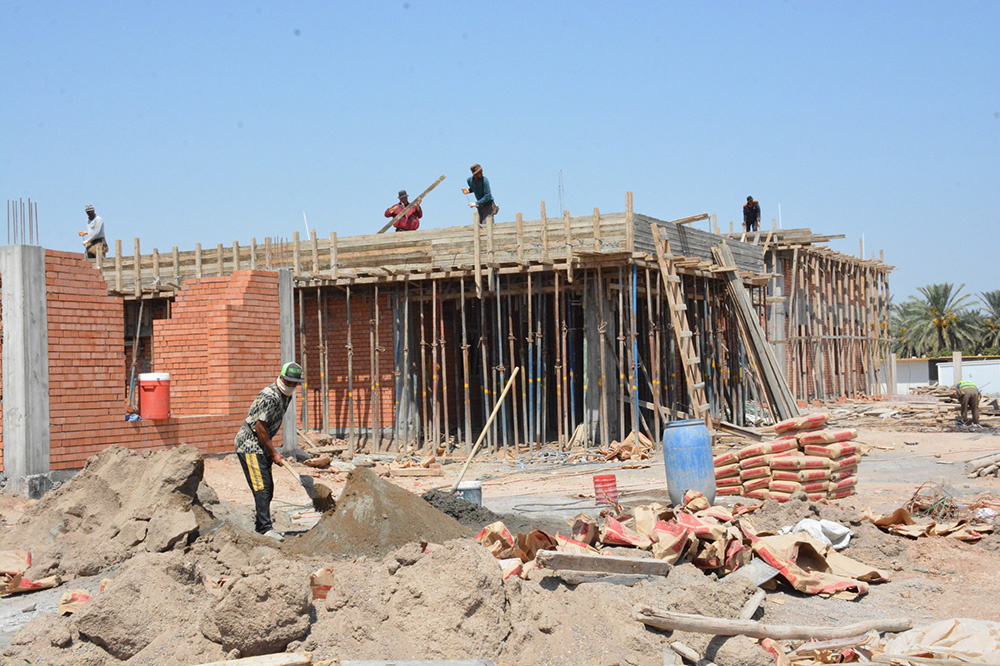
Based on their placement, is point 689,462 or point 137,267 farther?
point 137,267

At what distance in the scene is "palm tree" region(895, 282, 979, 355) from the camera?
48875mm

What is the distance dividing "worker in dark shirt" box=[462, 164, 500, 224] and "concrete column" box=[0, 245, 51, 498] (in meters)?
7.50

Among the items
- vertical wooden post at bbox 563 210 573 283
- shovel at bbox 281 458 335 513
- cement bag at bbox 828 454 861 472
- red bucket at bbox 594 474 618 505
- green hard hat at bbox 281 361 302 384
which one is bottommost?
red bucket at bbox 594 474 618 505

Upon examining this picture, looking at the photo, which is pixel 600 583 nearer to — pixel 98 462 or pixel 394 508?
pixel 394 508

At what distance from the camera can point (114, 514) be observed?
303 inches

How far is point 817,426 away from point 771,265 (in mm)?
16956

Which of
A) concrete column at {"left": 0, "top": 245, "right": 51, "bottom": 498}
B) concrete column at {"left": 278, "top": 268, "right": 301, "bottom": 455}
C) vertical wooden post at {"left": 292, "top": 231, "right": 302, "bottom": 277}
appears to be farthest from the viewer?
vertical wooden post at {"left": 292, "top": 231, "right": 302, "bottom": 277}

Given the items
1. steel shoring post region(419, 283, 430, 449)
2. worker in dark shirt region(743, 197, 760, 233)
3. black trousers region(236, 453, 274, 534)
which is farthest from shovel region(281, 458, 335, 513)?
worker in dark shirt region(743, 197, 760, 233)

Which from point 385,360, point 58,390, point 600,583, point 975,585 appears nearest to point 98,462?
point 58,390

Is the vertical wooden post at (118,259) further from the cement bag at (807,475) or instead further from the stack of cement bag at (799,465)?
the cement bag at (807,475)

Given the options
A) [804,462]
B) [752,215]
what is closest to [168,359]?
[804,462]

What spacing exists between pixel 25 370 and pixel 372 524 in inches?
204

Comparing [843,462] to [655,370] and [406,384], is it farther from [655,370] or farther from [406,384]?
[406,384]

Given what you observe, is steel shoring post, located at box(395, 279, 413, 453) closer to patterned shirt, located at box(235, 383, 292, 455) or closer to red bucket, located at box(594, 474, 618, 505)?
red bucket, located at box(594, 474, 618, 505)
